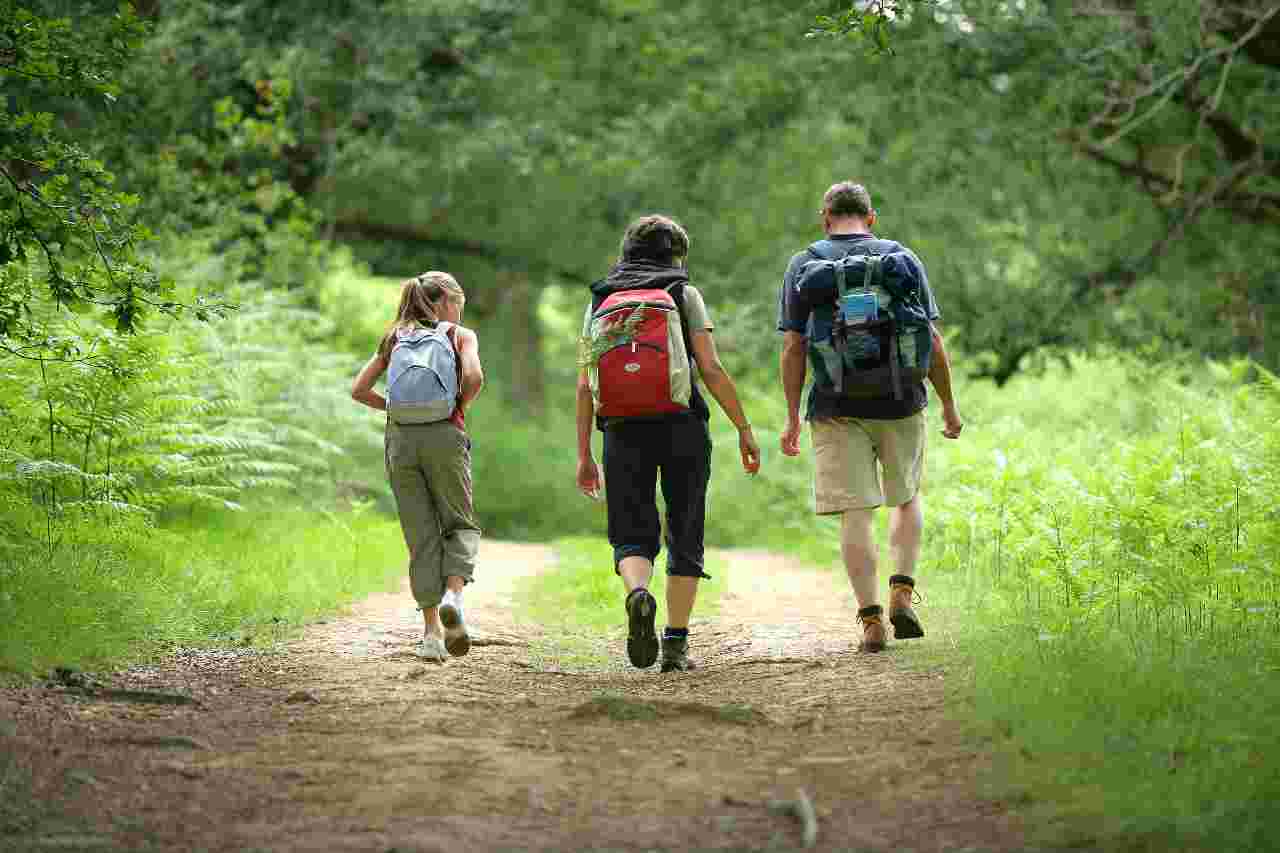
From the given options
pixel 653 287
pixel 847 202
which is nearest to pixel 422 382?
pixel 653 287

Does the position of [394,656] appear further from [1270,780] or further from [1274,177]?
[1274,177]

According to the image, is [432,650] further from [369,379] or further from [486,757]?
[486,757]

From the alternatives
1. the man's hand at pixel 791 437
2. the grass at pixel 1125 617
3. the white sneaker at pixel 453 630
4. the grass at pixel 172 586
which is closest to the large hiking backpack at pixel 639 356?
the man's hand at pixel 791 437

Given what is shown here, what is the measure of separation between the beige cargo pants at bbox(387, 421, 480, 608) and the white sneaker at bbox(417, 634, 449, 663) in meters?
0.17

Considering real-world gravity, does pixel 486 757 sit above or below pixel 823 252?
below

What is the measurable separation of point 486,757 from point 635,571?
196 cm

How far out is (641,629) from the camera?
20.9 ft

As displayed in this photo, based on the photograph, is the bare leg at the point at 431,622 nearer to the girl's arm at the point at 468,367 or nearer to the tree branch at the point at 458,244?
the girl's arm at the point at 468,367

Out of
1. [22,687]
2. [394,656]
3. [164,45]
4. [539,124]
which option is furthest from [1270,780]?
[539,124]

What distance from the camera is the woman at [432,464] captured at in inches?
262

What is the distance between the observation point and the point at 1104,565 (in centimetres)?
770

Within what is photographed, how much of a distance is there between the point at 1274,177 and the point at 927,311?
38.1 feet

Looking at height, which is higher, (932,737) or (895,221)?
(895,221)

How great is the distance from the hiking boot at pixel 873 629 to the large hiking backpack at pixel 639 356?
1.38m
